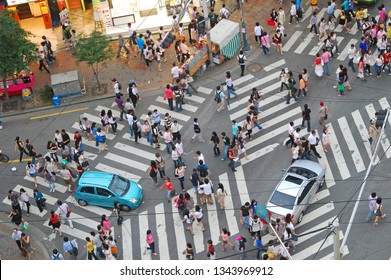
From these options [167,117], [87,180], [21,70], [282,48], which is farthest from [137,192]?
[282,48]

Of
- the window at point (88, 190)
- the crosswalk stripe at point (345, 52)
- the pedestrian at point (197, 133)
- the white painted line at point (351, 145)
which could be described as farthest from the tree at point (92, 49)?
the white painted line at point (351, 145)

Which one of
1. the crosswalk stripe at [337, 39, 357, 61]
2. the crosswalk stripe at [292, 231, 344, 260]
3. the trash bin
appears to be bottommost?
the crosswalk stripe at [292, 231, 344, 260]

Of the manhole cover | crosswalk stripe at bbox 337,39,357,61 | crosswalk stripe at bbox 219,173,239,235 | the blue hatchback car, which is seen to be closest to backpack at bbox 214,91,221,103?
the manhole cover

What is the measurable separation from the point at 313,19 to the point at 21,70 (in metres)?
15.8

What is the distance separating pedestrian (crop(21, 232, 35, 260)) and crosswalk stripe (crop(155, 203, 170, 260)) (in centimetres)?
523

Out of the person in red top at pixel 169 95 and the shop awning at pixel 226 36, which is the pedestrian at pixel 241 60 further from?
the person in red top at pixel 169 95

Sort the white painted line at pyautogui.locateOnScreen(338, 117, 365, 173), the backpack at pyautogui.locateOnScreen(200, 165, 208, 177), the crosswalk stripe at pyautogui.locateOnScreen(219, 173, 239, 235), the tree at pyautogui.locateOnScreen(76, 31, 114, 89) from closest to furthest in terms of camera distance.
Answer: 1. the crosswalk stripe at pyautogui.locateOnScreen(219, 173, 239, 235)
2. the backpack at pyautogui.locateOnScreen(200, 165, 208, 177)
3. the white painted line at pyautogui.locateOnScreen(338, 117, 365, 173)
4. the tree at pyautogui.locateOnScreen(76, 31, 114, 89)

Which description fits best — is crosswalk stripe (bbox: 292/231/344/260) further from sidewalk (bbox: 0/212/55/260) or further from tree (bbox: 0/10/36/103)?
tree (bbox: 0/10/36/103)

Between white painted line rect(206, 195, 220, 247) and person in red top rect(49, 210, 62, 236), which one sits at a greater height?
person in red top rect(49, 210, 62, 236)

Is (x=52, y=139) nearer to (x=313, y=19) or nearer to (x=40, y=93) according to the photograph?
(x=40, y=93)

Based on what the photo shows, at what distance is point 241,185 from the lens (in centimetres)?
3138

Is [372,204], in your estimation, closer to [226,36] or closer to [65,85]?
[226,36]

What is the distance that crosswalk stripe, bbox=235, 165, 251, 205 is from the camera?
30.7 meters

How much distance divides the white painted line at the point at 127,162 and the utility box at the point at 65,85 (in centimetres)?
531
